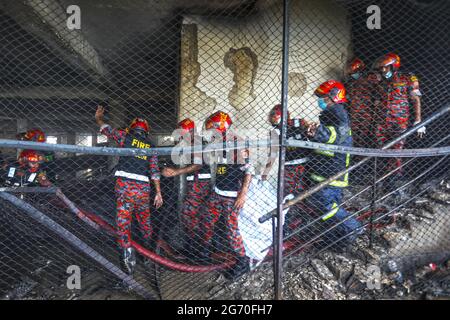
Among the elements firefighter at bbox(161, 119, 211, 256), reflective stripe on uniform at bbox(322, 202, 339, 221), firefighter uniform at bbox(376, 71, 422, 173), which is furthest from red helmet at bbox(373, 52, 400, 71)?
firefighter at bbox(161, 119, 211, 256)

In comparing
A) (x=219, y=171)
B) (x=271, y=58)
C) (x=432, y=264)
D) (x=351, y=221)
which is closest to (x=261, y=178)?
(x=219, y=171)

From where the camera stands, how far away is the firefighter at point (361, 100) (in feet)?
15.2

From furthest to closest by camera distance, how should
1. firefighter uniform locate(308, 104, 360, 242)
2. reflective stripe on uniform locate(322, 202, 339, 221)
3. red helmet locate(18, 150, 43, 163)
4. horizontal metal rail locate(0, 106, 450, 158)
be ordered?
red helmet locate(18, 150, 43, 163) < firefighter uniform locate(308, 104, 360, 242) < reflective stripe on uniform locate(322, 202, 339, 221) < horizontal metal rail locate(0, 106, 450, 158)

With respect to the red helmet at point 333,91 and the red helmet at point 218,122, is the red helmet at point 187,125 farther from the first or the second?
the red helmet at point 333,91

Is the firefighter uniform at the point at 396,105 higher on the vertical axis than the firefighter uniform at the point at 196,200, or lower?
higher

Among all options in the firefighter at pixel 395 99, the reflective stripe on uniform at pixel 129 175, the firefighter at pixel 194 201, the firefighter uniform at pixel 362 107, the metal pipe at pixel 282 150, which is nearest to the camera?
the metal pipe at pixel 282 150

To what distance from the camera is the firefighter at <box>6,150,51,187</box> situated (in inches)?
185

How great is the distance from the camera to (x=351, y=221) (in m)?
3.39

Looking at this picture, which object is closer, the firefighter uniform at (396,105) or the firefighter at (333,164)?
the firefighter at (333,164)

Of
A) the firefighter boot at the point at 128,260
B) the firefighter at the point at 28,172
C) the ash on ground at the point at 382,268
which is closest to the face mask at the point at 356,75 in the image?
the ash on ground at the point at 382,268

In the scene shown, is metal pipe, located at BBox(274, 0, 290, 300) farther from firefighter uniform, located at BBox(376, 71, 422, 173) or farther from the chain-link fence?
firefighter uniform, located at BBox(376, 71, 422, 173)

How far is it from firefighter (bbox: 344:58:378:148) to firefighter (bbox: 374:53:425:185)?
27 cm
